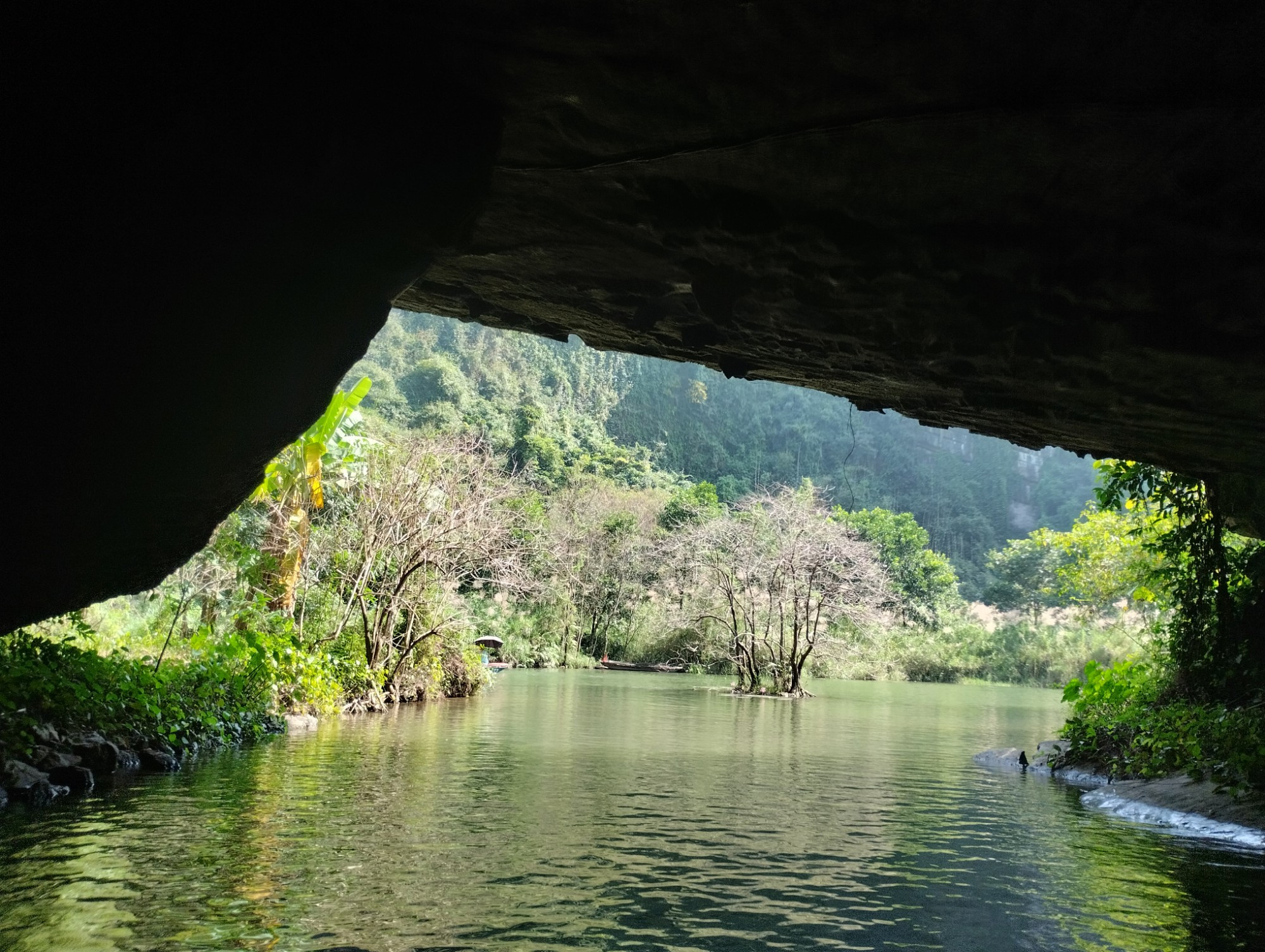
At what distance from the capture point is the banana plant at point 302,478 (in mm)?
12555

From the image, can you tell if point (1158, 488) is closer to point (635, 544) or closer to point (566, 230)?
point (566, 230)

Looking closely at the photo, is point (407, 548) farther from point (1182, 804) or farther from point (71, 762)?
point (1182, 804)

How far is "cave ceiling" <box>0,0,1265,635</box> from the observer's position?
2236 millimetres

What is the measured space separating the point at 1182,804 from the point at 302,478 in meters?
10.7

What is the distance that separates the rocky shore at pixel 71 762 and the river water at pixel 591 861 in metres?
0.40

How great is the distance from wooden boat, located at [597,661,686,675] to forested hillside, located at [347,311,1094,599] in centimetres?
2290

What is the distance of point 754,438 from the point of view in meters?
78.2

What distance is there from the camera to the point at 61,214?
89.3 inches

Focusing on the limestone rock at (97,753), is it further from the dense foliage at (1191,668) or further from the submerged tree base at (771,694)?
the submerged tree base at (771,694)

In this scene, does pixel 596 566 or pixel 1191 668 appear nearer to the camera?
pixel 1191 668

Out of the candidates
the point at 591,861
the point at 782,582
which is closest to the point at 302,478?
the point at 591,861

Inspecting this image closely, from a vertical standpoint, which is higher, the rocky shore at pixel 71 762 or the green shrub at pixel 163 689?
the green shrub at pixel 163 689

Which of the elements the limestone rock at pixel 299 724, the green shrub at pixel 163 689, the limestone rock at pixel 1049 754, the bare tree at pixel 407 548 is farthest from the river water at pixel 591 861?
the bare tree at pixel 407 548

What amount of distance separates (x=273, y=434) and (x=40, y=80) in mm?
1192
